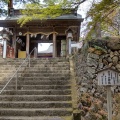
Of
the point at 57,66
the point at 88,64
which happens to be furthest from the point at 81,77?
the point at 57,66

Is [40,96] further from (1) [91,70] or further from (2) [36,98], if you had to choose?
(1) [91,70]


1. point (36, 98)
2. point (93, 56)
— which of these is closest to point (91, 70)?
point (93, 56)

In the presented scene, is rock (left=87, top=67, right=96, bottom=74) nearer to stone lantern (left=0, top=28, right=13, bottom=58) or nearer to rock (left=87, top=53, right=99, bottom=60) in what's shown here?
rock (left=87, top=53, right=99, bottom=60)

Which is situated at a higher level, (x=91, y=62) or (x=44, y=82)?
(x=91, y=62)

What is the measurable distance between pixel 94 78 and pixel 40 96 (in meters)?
1.85

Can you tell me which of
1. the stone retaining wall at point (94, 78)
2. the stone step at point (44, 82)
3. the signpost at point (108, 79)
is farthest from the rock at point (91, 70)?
the signpost at point (108, 79)

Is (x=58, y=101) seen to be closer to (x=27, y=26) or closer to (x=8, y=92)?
(x=8, y=92)

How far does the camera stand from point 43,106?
241 inches

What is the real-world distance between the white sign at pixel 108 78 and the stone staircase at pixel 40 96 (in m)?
1.56

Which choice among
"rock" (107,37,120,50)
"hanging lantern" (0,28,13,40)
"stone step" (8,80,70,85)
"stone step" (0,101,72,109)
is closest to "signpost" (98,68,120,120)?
"stone step" (0,101,72,109)

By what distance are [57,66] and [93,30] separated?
343 centimetres

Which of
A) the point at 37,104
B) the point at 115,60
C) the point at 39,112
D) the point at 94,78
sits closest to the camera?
the point at 39,112

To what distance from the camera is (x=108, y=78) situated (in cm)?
452

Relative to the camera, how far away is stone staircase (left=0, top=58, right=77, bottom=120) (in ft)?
18.8
